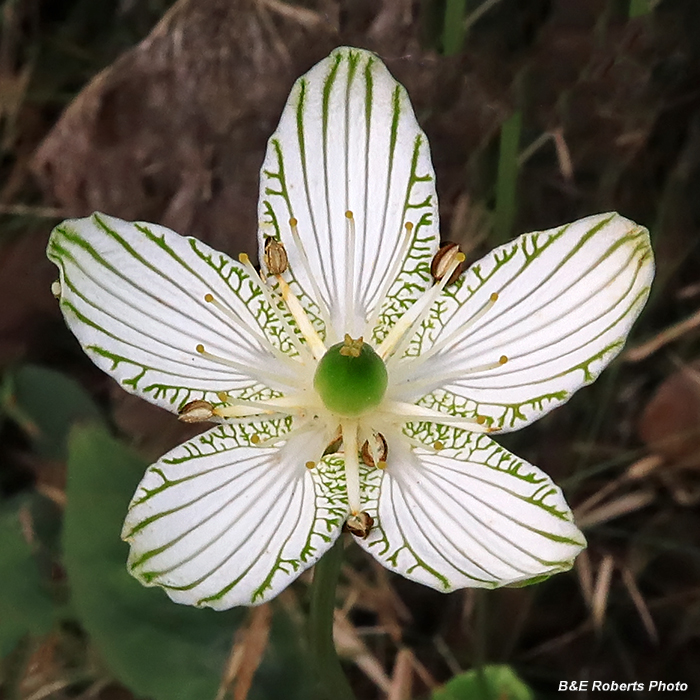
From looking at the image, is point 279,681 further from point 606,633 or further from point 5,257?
point 5,257

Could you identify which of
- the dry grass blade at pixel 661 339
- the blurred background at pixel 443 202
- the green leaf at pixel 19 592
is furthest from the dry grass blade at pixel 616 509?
the green leaf at pixel 19 592

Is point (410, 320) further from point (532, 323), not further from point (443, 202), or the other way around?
point (443, 202)

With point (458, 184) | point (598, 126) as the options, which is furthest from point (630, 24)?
point (458, 184)

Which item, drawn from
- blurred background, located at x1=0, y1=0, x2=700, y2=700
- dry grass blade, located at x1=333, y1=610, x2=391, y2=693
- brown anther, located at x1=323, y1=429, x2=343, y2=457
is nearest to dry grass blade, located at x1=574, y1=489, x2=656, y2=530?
blurred background, located at x1=0, y1=0, x2=700, y2=700

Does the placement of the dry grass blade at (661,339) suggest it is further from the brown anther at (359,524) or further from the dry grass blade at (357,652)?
the brown anther at (359,524)

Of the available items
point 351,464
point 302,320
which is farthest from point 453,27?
point 351,464

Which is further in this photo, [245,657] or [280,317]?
[245,657]

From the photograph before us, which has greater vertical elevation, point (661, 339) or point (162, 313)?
point (661, 339)
